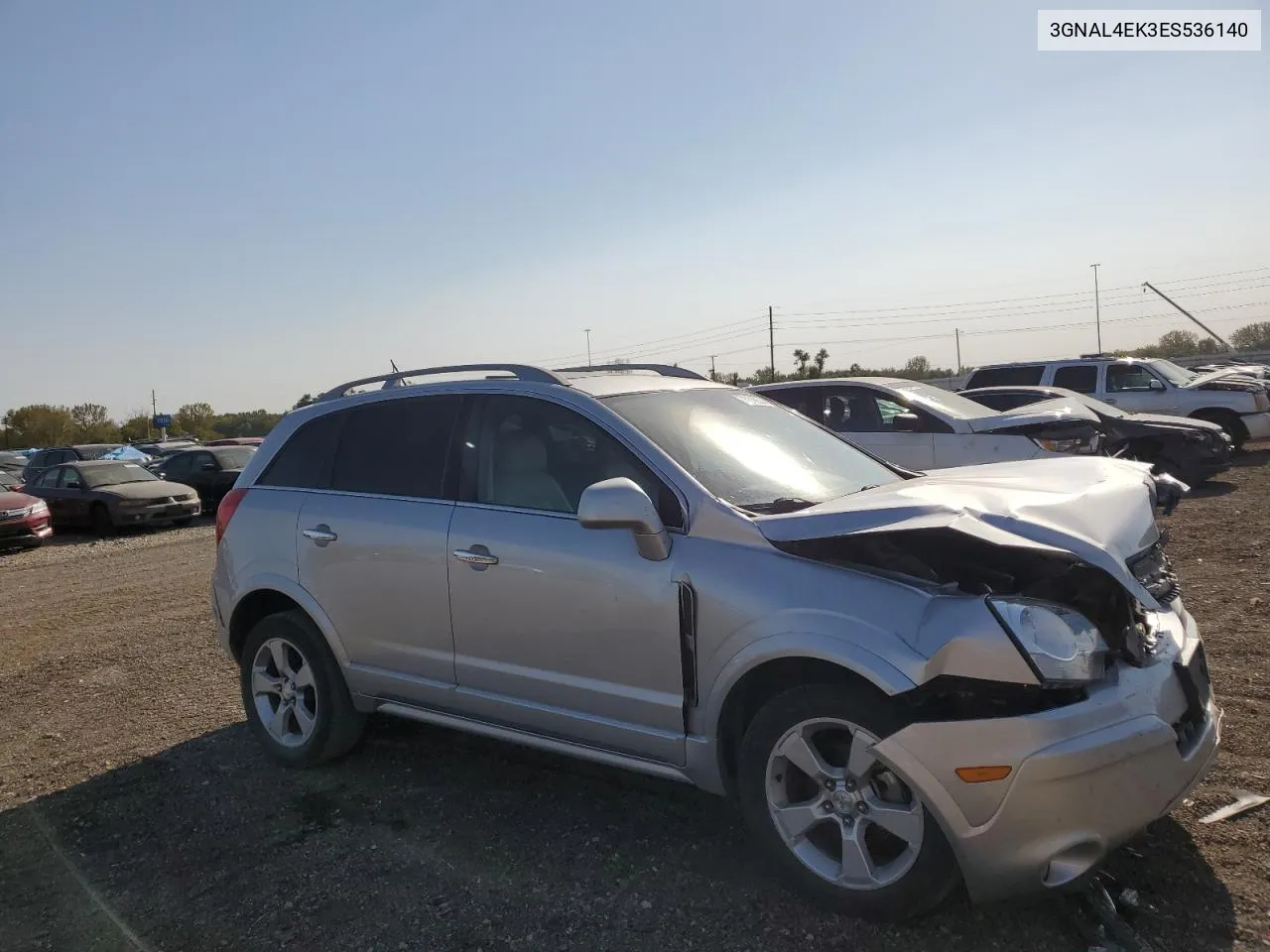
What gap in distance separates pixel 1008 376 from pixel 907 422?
7166 millimetres

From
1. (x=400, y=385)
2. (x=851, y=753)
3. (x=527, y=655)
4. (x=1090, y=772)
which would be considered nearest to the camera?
(x=1090, y=772)

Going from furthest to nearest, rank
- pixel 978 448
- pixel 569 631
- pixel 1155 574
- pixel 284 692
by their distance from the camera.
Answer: pixel 978 448, pixel 284 692, pixel 569 631, pixel 1155 574

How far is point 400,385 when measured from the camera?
4.95m

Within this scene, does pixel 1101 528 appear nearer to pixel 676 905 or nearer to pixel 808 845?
pixel 808 845

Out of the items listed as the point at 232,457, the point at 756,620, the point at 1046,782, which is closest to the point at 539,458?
the point at 756,620

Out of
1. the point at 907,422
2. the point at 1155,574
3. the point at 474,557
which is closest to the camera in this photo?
the point at 1155,574

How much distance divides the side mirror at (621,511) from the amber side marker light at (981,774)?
1.23m

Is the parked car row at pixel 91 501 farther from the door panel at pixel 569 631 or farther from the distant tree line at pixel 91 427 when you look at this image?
the distant tree line at pixel 91 427

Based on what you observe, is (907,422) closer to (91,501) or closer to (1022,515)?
(1022,515)

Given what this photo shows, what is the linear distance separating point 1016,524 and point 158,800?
394cm

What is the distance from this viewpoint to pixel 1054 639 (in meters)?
2.94

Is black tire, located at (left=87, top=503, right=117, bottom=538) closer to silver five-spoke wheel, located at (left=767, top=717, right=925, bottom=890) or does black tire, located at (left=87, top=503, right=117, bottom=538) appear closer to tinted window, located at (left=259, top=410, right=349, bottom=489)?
tinted window, located at (left=259, top=410, right=349, bottom=489)

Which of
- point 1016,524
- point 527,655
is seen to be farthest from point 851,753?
point 527,655

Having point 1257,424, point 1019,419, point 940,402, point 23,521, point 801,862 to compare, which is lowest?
point 801,862
